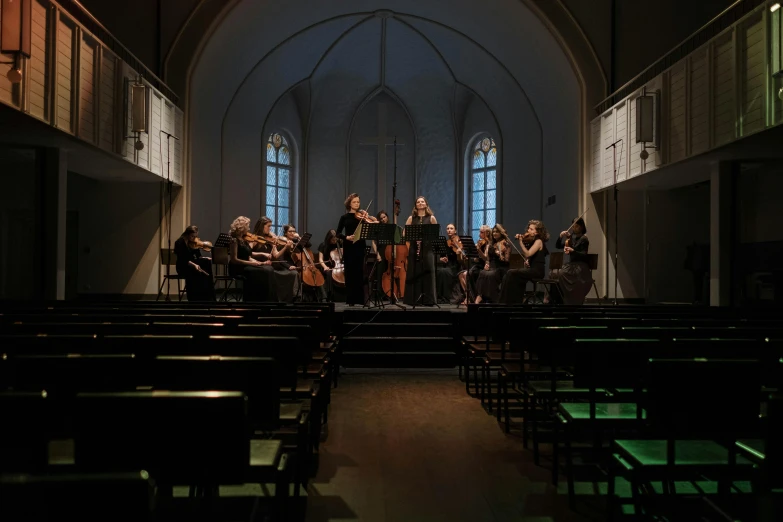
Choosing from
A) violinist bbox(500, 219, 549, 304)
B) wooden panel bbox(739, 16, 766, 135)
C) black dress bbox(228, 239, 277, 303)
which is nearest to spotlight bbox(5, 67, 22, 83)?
black dress bbox(228, 239, 277, 303)

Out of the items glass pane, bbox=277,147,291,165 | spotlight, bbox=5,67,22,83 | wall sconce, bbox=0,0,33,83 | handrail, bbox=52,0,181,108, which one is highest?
handrail, bbox=52,0,181,108

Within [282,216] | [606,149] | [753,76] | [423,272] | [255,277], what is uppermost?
[753,76]

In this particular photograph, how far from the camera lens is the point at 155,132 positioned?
416 inches

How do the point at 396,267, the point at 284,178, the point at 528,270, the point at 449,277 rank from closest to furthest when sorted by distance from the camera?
the point at 528,270
the point at 396,267
the point at 449,277
the point at 284,178

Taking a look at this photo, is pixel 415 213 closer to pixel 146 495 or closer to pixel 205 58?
pixel 205 58

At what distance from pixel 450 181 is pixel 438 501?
1494cm

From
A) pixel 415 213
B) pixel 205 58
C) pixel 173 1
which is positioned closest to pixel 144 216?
pixel 205 58

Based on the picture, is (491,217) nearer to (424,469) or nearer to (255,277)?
(255,277)

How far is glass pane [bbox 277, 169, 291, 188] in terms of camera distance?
661 inches

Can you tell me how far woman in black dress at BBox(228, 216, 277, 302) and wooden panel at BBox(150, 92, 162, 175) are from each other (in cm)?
248

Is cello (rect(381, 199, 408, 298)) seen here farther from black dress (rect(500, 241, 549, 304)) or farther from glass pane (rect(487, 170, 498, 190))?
glass pane (rect(487, 170, 498, 190))

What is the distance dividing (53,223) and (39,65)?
2.31 m

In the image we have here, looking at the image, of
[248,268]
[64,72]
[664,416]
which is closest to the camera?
[664,416]

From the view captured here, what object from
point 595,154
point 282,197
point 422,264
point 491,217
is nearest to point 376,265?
point 422,264
